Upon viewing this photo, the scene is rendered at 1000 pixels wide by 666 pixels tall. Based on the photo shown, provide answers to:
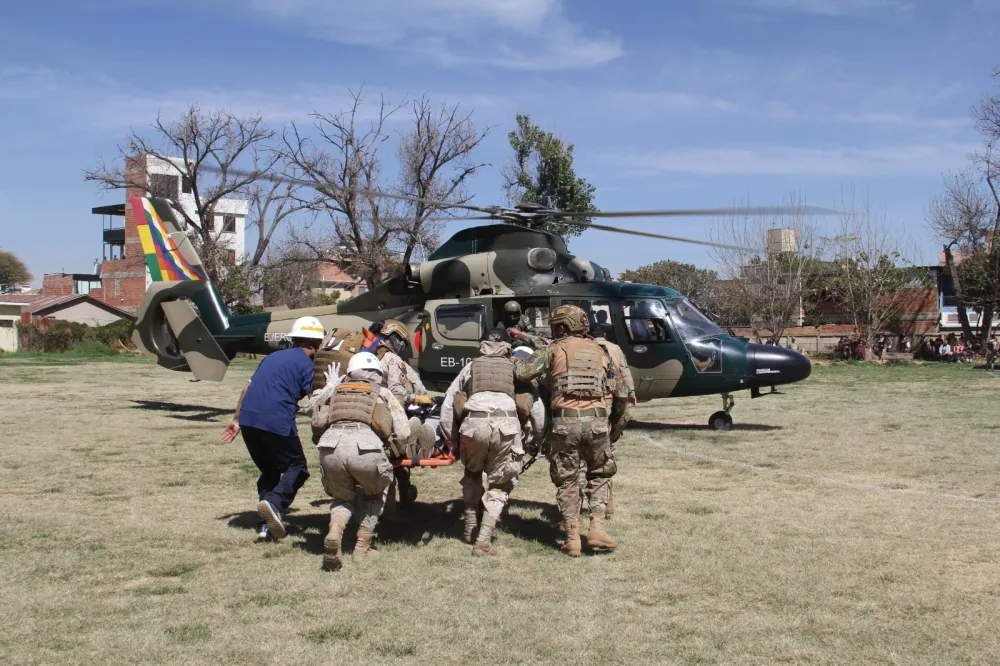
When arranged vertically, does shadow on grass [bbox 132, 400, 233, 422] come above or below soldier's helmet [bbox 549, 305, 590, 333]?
below

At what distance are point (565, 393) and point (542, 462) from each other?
4653 mm

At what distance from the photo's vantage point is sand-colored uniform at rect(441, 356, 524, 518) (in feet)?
22.2

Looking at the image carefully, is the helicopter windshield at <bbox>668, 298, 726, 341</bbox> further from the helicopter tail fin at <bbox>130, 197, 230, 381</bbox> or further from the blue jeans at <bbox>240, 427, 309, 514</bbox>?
the helicopter tail fin at <bbox>130, 197, 230, 381</bbox>

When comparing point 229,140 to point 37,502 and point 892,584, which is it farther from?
point 892,584

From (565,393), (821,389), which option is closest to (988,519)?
(565,393)

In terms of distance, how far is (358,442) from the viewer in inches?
246

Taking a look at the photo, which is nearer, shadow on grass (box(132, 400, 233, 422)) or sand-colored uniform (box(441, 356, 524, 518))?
sand-colored uniform (box(441, 356, 524, 518))

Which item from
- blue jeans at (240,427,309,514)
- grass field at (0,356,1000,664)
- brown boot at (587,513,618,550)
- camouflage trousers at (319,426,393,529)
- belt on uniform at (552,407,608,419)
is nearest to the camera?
grass field at (0,356,1000,664)

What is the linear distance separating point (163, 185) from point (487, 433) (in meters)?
42.7

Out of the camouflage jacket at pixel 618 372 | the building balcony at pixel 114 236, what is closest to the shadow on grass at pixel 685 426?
the camouflage jacket at pixel 618 372

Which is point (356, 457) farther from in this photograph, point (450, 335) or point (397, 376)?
point (450, 335)

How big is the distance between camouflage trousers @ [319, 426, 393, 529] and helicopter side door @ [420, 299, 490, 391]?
23.9 ft

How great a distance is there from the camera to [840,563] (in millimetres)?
6305

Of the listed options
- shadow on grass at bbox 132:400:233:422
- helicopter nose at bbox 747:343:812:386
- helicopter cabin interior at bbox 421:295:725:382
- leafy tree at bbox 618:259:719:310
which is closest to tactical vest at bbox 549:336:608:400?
helicopter cabin interior at bbox 421:295:725:382
